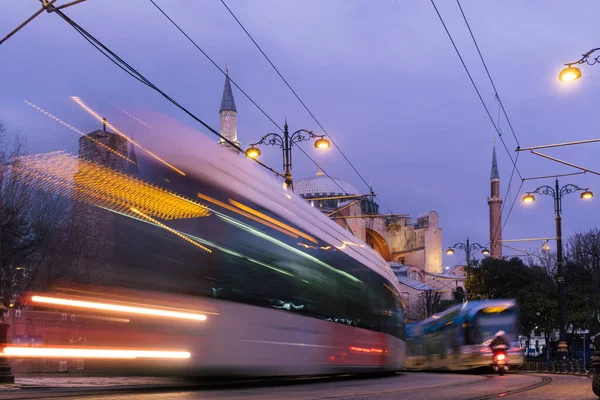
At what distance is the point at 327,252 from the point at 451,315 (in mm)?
13517

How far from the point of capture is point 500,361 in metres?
21.6

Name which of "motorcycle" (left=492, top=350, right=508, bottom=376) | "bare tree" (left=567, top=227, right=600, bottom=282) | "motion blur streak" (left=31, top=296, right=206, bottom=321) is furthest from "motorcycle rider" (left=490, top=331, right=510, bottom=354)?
"bare tree" (left=567, top=227, right=600, bottom=282)

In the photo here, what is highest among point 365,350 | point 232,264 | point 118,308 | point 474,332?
point 232,264

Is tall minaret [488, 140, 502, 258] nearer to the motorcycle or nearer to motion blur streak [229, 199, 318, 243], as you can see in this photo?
the motorcycle

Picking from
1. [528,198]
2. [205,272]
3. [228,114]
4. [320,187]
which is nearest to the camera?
[205,272]

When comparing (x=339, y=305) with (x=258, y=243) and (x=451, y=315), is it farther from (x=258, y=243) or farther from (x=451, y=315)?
(x=451, y=315)

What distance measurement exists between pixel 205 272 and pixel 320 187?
102m

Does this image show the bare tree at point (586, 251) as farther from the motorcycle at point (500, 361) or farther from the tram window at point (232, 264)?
the tram window at point (232, 264)

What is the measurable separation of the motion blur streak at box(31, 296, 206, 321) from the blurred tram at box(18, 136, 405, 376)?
1 centimetres

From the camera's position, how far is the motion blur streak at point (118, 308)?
240 inches

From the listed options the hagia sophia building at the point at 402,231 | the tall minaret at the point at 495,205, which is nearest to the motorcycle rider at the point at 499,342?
the hagia sophia building at the point at 402,231

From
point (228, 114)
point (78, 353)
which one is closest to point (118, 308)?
point (78, 353)

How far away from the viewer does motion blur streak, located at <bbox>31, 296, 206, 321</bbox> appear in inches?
240

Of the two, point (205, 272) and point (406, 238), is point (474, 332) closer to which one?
point (205, 272)
